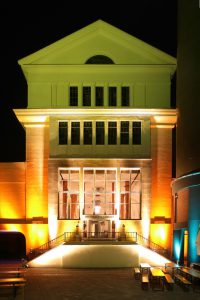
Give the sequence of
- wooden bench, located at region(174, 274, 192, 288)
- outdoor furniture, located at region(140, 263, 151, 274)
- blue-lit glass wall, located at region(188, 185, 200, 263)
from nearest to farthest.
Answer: wooden bench, located at region(174, 274, 192, 288)
outdoor furniture, located at region(140, 263, 151, 274)
blue-lit glass wall, located at region(188, 185, 200, 263)

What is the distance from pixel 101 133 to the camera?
41469 millimetres

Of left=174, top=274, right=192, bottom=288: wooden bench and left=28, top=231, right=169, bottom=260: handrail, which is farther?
left=28, top=231, right=169, bottom=260: handrail

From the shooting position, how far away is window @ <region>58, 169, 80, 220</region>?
41.2 meters

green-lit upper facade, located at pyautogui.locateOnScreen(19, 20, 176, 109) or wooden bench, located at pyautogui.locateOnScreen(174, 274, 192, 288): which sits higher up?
green-lit upper facade, located at pyautogui.locateOnScreen(19, 20, 176, 109)

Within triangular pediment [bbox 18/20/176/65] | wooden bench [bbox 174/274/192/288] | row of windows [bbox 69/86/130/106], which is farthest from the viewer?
row of windows [bbox 69/86/130/106]

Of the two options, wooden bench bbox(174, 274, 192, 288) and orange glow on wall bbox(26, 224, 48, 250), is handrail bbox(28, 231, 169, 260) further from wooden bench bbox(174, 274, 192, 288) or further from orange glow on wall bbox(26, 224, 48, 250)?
wooden bench bbox(174, 274, 192, 288)

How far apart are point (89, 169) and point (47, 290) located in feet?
63.0

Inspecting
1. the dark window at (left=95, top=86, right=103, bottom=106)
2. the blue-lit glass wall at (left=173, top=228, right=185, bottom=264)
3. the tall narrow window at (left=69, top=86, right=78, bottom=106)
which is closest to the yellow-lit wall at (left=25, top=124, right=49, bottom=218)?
the tall narrow window at (left=69, top=86, right=78, bottom=106)

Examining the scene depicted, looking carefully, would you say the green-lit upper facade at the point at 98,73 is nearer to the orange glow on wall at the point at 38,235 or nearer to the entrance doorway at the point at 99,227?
the entrance doorway at the point at 99,227


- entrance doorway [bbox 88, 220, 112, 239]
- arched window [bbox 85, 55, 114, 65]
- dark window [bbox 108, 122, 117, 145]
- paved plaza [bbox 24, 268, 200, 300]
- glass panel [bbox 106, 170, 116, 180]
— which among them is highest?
arched window [bbox 85, 55, 114, 65]

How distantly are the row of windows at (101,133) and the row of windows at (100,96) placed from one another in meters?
1.56

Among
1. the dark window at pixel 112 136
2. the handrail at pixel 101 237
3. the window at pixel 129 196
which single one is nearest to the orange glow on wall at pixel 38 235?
the handrail at pixel 101 237

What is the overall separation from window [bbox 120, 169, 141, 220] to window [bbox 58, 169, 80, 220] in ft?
11.0

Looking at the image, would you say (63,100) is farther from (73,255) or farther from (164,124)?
(73,255)
